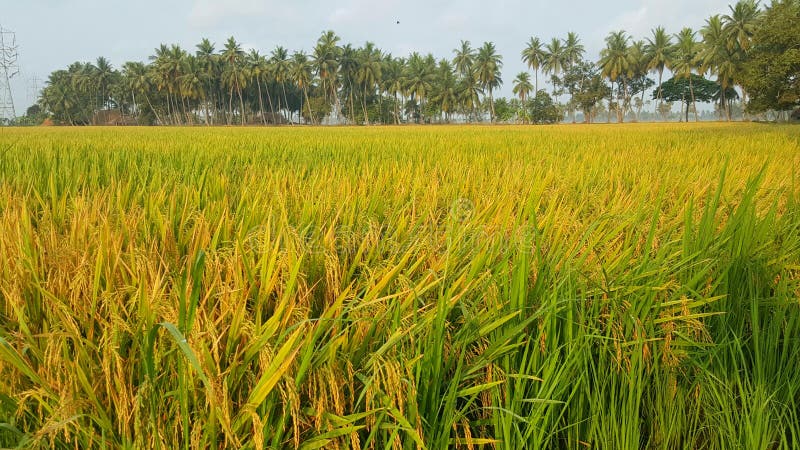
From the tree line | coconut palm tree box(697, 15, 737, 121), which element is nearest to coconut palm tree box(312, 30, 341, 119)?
the tree line

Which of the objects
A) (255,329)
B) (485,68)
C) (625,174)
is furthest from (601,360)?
(485,68)

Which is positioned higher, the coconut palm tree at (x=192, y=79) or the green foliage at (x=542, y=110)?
the coconut palm tree at (x=192, y=79)

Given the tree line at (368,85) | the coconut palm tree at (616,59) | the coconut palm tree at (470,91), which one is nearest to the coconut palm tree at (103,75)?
the tree line at (368,85)

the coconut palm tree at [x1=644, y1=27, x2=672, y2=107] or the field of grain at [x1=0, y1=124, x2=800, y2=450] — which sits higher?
the coconut palm tree at [x1=644, y1=27, x2=672, y2=107]

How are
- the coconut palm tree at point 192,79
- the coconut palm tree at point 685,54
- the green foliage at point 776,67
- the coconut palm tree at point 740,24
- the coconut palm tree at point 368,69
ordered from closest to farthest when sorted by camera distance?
the green foliage at point 776,67
the coconut palm tree at point 740,24
the coconut palm tree at point 685,54
the coconut palm tree at point 192,79
the coconut palm tree at point 368,69

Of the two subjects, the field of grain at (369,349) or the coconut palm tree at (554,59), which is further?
the coconut palm tree at (554,59)

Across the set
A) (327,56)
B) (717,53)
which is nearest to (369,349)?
(717,53)

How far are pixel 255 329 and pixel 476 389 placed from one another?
0.45 meters

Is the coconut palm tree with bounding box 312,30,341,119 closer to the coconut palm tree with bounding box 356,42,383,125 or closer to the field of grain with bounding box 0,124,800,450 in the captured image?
the coconut palm tree with bounding box 356,42,383,125

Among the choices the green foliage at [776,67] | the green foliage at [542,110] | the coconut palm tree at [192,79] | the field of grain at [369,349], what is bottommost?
the field of grain at [369,349]

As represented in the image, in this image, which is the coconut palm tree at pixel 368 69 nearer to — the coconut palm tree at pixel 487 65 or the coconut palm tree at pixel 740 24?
the coconut palm tree at pixel 487 65

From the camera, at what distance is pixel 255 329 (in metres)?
0.79

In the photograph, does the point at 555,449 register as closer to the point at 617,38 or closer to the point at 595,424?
the point at 595,424

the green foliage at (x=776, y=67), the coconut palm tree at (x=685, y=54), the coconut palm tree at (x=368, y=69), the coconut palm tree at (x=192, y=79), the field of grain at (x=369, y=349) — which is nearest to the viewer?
the field of grain at (x=369, y=349)
